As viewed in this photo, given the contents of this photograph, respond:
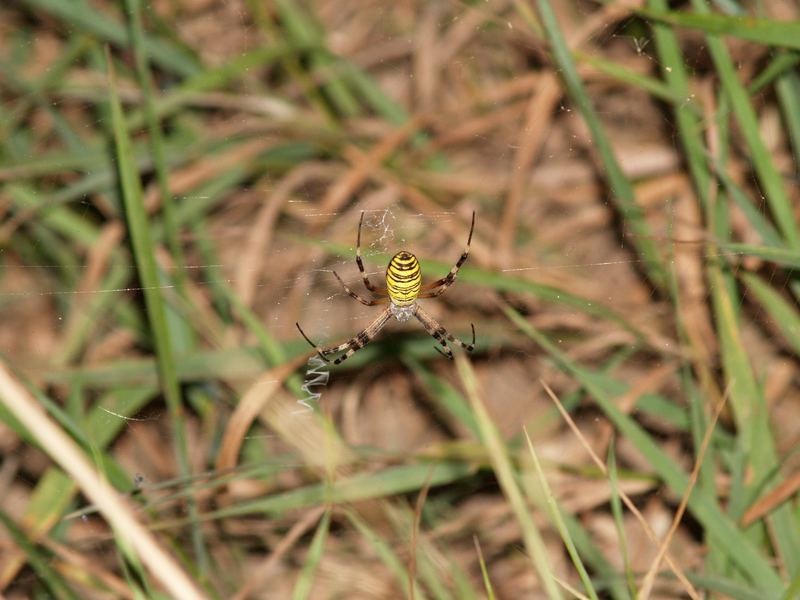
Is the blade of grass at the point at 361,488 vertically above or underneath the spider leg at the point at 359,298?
underneath

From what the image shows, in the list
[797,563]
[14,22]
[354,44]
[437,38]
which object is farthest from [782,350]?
[14,22]

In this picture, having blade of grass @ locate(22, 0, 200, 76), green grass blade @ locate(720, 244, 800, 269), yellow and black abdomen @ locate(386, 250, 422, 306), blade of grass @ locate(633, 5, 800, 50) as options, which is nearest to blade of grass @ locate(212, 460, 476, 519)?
yellow and black abdomen @ locate(386, 250, 422, 306)

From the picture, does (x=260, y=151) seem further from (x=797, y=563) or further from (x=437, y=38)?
(x=797, y=563)

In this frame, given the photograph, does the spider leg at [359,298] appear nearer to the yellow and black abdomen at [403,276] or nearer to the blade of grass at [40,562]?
the yellow and black abdomen at [403,276]

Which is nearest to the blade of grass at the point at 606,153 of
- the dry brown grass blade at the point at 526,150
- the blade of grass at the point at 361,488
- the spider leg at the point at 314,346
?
the dry brown grass blade at the point at 526,150

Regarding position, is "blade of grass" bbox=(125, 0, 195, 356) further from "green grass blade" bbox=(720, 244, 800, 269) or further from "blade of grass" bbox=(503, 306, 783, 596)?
"green grass blade" bbox=(720, 244, 800, 269)

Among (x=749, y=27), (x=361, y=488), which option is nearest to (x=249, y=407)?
(x=361, y=488)

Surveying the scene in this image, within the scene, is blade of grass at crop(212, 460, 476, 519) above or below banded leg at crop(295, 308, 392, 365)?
below
